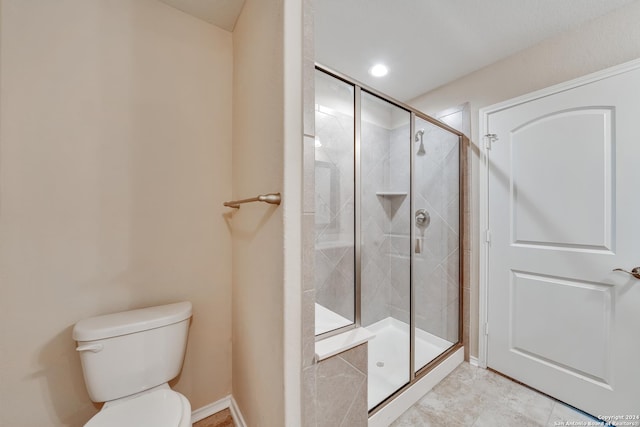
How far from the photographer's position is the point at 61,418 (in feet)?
3.54

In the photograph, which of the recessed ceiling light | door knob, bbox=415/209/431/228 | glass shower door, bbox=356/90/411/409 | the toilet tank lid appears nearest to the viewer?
the toilet tank lid

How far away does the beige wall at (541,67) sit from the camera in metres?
1.35

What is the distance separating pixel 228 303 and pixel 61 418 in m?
0.81

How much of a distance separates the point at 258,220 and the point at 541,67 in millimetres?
2132

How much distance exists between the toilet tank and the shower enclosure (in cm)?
→ 72

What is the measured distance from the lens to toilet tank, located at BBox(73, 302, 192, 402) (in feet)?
3.31

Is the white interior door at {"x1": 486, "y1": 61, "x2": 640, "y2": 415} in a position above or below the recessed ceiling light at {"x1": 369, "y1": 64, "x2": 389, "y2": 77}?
below

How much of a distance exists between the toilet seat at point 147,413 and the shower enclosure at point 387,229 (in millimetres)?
623

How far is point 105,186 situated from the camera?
117 centimetres

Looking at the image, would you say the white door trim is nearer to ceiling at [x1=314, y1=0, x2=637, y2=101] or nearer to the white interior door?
the white interior door

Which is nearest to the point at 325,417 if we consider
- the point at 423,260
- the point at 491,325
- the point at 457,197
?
the point at 423,260

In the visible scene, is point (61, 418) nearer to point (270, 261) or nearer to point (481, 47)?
point (270, 261)

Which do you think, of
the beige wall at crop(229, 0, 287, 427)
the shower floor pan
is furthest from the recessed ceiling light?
the shower floor pan

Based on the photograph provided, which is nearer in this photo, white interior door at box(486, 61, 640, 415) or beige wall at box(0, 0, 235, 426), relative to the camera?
beige wall at box(0, 0, 235, 426)
